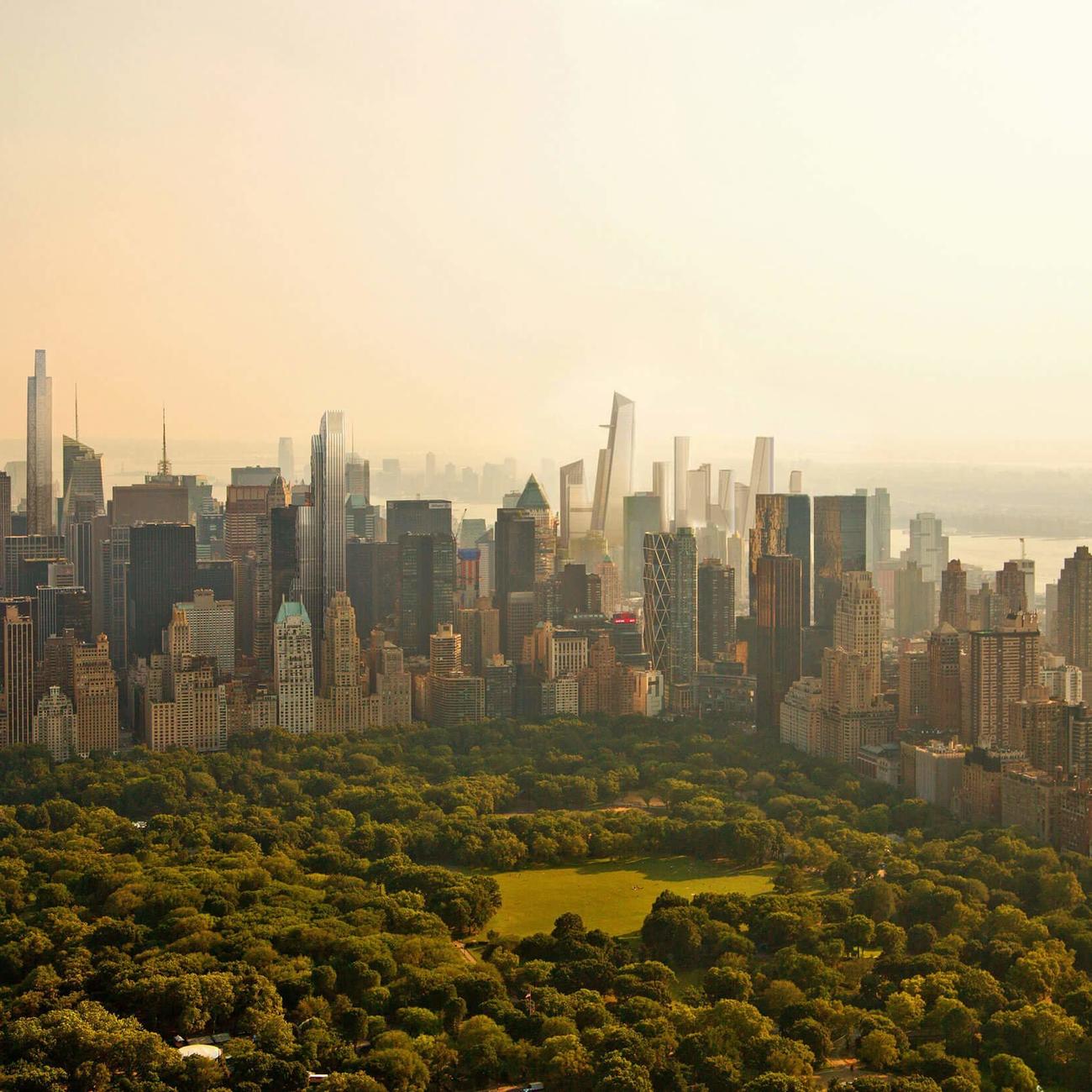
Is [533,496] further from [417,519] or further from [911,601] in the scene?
[911,601]

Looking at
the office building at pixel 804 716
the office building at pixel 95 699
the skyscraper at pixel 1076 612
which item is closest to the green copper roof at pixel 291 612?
the office building at pixel 95 699

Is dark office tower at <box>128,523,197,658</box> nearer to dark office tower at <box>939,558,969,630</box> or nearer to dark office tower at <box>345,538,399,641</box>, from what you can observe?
dark office tower at <box>345,538,399,641</box>

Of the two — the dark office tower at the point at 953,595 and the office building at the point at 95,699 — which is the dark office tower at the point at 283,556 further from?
the dark office tower at the point at 953,595

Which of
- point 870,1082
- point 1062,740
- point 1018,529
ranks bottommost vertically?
point 870,1082

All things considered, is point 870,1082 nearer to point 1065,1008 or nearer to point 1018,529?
point 1065,1008

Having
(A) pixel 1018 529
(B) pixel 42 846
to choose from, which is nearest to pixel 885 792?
(A) pixel 1018 529

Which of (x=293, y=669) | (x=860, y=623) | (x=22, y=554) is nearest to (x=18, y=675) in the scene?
(x=22, y=554)
